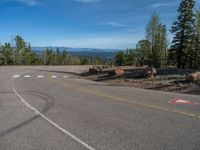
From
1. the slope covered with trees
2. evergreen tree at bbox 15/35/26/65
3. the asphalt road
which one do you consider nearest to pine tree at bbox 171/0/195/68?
the slope covered with trees

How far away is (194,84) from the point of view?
19.1m

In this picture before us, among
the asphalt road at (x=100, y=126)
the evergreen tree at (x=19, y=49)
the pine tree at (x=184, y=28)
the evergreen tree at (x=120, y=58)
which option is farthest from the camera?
the evergreen tree at (x=120, y=58)

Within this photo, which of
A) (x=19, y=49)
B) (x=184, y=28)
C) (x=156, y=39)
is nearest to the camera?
(x=184, y=28)

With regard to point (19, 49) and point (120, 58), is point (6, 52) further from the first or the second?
point (120, 58)

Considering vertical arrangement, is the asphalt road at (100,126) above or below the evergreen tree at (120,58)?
below

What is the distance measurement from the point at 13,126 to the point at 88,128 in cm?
221

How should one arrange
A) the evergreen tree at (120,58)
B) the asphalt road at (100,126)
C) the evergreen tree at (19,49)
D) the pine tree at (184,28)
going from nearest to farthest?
the asphalt road at (100,126) < the pine tree at (184,28) < the evergreen tree at (19,49) < the evergreen tree at (120,58)

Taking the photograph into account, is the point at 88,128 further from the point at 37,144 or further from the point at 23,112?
the point at 23,112

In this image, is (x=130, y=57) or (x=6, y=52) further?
(x=130, y=57)

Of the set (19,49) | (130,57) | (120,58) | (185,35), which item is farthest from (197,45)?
(19,49)

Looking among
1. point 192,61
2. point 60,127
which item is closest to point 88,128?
point 60,127

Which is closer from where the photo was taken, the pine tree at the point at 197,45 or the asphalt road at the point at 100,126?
the asphalt road at the point at 100,126

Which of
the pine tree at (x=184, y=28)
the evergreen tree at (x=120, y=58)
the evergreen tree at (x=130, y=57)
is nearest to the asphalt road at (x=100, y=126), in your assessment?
the pine tree at (x=184, y=28)

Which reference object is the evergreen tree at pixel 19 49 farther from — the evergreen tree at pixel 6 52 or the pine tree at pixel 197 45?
the pine tree at pixel 197 45
